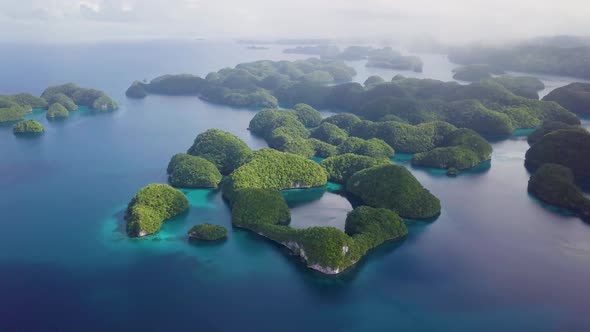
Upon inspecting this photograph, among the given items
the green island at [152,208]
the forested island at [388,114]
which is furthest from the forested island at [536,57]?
the green island at [152,208]

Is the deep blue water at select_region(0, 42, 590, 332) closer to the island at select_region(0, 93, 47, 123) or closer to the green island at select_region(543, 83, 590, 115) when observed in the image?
the island at select_region(0, 93, 47, 123)

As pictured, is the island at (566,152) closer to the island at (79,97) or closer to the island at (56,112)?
the island at (56,112)

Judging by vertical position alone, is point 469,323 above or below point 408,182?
below

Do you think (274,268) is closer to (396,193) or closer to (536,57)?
(396,193)

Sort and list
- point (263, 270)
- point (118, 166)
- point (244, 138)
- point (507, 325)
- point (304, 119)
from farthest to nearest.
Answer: point (304, 119) → point (244, 138) → point (118, 166) → point (263, 270) → point (507, 325)

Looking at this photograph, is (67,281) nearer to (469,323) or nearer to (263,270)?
(263,270)

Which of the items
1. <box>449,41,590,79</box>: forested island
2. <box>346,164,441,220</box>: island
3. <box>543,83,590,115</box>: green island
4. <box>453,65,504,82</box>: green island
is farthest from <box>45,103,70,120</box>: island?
<box>449,41,590,79</box>: forested island

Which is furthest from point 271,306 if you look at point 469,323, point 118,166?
point 118,166
